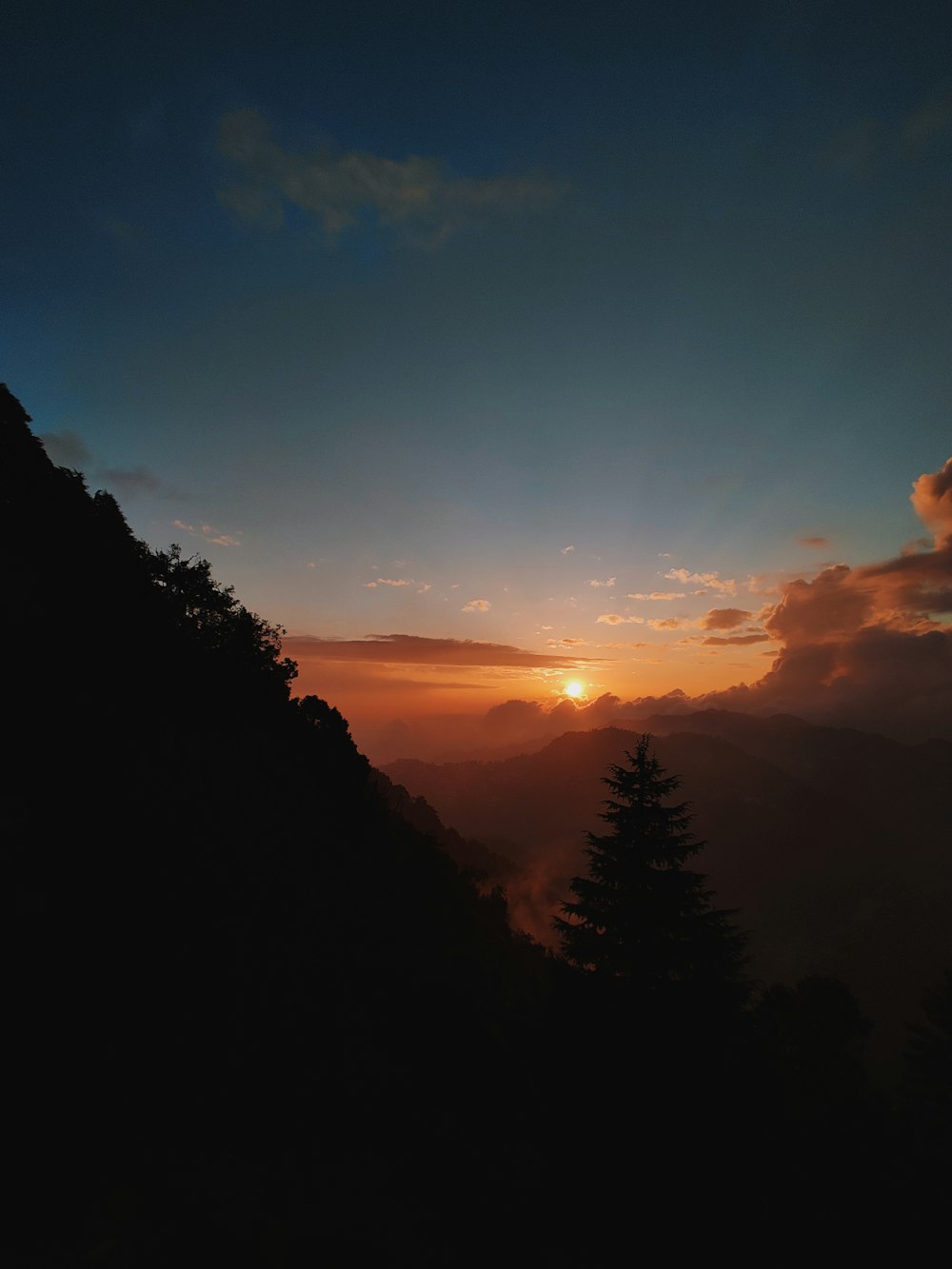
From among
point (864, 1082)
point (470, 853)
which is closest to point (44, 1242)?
point (864, 1082)

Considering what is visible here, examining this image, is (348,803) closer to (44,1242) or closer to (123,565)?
(123,565)

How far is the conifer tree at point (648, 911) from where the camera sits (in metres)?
12.7

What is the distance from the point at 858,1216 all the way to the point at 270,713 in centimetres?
3739

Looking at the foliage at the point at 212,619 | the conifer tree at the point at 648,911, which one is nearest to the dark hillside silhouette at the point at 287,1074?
the conifer tree at the point at 648,911

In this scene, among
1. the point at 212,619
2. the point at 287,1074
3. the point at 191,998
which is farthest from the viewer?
the point at 212,619

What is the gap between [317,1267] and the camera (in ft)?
32.2

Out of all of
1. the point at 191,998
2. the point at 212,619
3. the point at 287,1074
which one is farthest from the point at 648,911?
the point at 212,619

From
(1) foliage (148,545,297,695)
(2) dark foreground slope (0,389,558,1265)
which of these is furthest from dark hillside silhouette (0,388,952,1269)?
(1) foliage (148,545,297,695)

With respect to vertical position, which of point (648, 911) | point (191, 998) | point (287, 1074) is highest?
point (648, 911)

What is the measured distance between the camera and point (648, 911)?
12.9 metres

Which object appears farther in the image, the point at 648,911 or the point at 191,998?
the point at 191,998

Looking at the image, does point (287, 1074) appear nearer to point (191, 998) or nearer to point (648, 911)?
point (191, 998)

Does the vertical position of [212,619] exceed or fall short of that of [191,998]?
it exceeds it

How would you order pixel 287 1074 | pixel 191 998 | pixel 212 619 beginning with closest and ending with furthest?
pixel 287 1074 → pixel 191 998 → pixel 212 619
